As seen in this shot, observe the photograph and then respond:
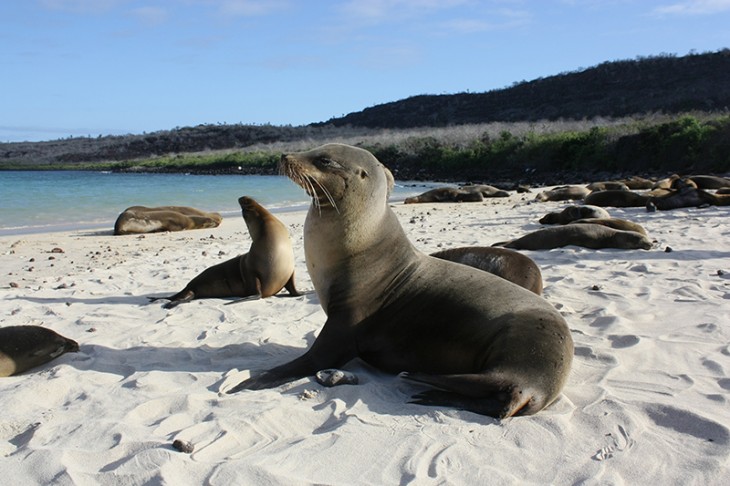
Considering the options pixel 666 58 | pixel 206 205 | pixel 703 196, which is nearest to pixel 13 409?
pixel 703 196

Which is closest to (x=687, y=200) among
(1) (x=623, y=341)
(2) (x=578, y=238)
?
(2) (x=578, y=238)

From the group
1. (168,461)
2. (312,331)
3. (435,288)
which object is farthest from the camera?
(312,331)

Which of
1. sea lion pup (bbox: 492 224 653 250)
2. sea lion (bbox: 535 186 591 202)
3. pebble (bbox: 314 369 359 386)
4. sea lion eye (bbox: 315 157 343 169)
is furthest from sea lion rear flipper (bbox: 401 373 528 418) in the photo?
sea lion (bbox: 535 186 591 202)

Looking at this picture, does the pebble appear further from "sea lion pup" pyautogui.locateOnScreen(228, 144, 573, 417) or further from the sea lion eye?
the sea lion eye

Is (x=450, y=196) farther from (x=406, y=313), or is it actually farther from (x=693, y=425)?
(x=693, y=425)

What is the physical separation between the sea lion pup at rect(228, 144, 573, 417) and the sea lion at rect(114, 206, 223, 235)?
10773 millimetres

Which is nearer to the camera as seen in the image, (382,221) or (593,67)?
(382,221)

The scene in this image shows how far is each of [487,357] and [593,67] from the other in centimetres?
7201

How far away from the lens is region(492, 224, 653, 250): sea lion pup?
8.16 metres

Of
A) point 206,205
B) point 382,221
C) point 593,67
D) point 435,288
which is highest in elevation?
point 593,67

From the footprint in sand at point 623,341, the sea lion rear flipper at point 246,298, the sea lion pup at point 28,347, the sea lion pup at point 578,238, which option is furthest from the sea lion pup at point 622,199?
the sea lion pup at point 28,347

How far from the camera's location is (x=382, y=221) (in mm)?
4273

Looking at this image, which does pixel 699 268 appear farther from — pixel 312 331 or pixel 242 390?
pixel 242 390

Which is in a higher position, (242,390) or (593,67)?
(593,67)
